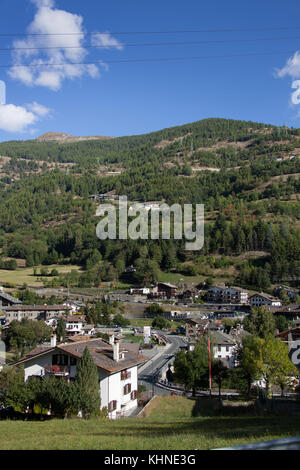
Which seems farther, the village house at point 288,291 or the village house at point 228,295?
the village house at point 288,291

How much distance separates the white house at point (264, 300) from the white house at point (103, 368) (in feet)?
167

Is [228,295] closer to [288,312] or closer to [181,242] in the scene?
[288,312]

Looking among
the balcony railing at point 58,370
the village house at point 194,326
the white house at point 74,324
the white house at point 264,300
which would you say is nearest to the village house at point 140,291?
the white house at point 264,300

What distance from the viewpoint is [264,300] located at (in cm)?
6831

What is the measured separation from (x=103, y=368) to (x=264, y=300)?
181 ft

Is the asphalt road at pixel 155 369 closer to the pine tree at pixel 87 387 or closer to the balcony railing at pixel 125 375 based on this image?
the balcony railing at pixel 125 375

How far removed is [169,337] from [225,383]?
75.6 ft

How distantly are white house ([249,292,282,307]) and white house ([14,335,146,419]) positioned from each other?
2006 inches

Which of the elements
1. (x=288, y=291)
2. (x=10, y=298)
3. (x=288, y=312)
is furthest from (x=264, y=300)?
(x=10, y=298)

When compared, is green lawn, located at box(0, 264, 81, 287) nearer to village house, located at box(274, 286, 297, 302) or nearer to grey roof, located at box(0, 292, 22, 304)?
grey roof, located at box(0, 292, 22, 304)

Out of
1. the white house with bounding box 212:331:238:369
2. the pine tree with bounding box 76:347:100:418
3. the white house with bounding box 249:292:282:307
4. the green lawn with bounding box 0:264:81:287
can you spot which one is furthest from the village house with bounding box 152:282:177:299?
the pine tree with bounding box 76:347:100:418

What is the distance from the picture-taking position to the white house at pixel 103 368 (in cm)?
1844
